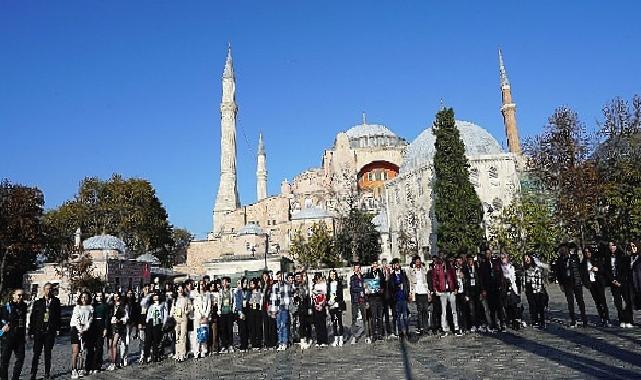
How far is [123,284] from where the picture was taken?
1446 inches

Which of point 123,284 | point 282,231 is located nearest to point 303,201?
point 282,231

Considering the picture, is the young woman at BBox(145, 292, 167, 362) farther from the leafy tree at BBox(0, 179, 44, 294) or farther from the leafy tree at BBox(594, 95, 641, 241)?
the leafy tree at BBox(0, 179, 44, 294)

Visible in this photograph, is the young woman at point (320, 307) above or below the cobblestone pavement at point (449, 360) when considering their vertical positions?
above

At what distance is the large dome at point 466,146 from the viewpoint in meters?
37.5

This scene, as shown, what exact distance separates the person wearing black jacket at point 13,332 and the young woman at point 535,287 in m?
8.46

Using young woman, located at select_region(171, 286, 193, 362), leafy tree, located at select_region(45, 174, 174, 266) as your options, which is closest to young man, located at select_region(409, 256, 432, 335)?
young woman, located at select_region(171, 286, 193, 362)

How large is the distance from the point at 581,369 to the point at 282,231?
4348 cm

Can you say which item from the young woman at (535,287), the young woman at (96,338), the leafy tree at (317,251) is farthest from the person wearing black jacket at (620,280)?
the leafy tree at (317,251)

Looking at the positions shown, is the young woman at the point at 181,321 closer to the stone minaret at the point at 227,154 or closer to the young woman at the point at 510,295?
the young woman at the point at 510,295

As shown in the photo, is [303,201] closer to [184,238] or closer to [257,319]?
[184,238]

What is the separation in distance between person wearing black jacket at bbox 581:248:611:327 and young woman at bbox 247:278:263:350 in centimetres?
602

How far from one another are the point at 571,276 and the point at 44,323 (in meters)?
8.85

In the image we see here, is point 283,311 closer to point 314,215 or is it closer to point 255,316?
point 255,316

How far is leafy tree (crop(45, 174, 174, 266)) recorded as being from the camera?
1831 inches
